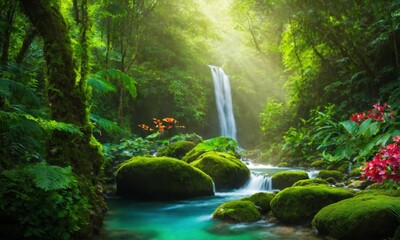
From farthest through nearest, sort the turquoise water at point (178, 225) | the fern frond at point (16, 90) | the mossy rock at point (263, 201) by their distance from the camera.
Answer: the mossy rock at point (263, 201) → the turquoise water at point (178, 225) → the fern frond at point (16, 90)

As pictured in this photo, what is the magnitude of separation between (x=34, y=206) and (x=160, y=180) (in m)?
4.87

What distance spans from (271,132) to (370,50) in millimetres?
7056

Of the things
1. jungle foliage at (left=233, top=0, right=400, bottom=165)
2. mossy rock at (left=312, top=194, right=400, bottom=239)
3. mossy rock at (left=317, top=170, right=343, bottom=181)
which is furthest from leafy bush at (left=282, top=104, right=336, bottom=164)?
mossy rock at (left=312, top=194, right=400, bottom=239)

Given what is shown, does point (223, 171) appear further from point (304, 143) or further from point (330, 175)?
point (304, 143)

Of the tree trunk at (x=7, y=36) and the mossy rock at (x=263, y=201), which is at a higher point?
the tree trunk at (x=7, y=36)

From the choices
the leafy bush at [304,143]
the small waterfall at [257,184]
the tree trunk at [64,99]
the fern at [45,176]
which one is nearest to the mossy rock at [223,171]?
the small waterfall at [257,184]

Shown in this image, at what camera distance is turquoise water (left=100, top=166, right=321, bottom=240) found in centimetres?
570

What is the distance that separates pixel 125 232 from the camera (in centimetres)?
590

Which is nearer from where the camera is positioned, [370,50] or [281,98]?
[370,50]

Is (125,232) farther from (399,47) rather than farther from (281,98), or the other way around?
(281,98)

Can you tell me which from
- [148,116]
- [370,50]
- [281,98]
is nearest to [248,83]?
[281,98]

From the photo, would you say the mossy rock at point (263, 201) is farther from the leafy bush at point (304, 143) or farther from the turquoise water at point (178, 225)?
the leafy bush at point (304, 143)

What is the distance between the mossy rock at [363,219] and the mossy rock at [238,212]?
145cm

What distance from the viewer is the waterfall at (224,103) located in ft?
73.3
